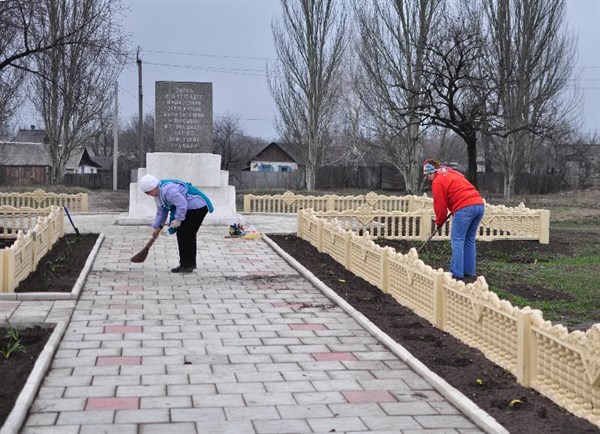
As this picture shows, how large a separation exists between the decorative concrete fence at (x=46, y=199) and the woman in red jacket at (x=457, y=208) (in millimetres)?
12347

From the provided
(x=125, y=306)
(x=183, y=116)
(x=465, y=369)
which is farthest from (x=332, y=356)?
(x=183, y=116)

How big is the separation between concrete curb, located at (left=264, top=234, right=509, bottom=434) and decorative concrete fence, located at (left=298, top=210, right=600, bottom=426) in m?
0.55

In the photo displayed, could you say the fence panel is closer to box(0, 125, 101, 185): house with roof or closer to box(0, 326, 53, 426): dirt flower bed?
box(0, 125, 101, 185): house with roof

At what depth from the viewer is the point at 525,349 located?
532 cm

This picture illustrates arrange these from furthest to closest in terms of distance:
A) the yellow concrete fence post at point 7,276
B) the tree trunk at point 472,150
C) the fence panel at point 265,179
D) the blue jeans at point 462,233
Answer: the fence panel at point 265,179, the tree trunk at point 472,150, the blue jeans at point 462,233, the yellow concrete fence post at point 7,276

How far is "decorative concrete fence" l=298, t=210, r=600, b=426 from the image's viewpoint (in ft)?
15.3

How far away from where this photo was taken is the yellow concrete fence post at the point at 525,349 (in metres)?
5.30

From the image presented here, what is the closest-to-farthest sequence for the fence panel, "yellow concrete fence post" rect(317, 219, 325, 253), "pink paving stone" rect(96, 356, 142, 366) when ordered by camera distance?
"pink paving stone" rect(96, 356, 142, 366), "yellow concrete fence post" rect(317, 219, 325, 253), the fence panel

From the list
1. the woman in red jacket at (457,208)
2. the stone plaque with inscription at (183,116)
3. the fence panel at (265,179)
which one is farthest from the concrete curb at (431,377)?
the fence panel at (265,179)

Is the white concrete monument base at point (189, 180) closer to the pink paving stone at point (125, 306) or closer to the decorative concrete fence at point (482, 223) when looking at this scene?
the decorative concrete fence at point (482, 223)

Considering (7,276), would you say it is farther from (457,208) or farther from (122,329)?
(457,208)

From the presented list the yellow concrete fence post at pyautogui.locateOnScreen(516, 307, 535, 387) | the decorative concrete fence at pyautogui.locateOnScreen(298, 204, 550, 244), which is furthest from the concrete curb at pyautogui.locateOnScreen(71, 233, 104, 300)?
the yellow concrete fence post at pyautogui.locateOnScreen(516, 307, 535, 387)

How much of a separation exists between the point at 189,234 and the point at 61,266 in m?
1.79

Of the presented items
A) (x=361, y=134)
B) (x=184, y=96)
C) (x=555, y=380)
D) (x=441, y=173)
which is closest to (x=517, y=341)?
(x=555, y=380)
